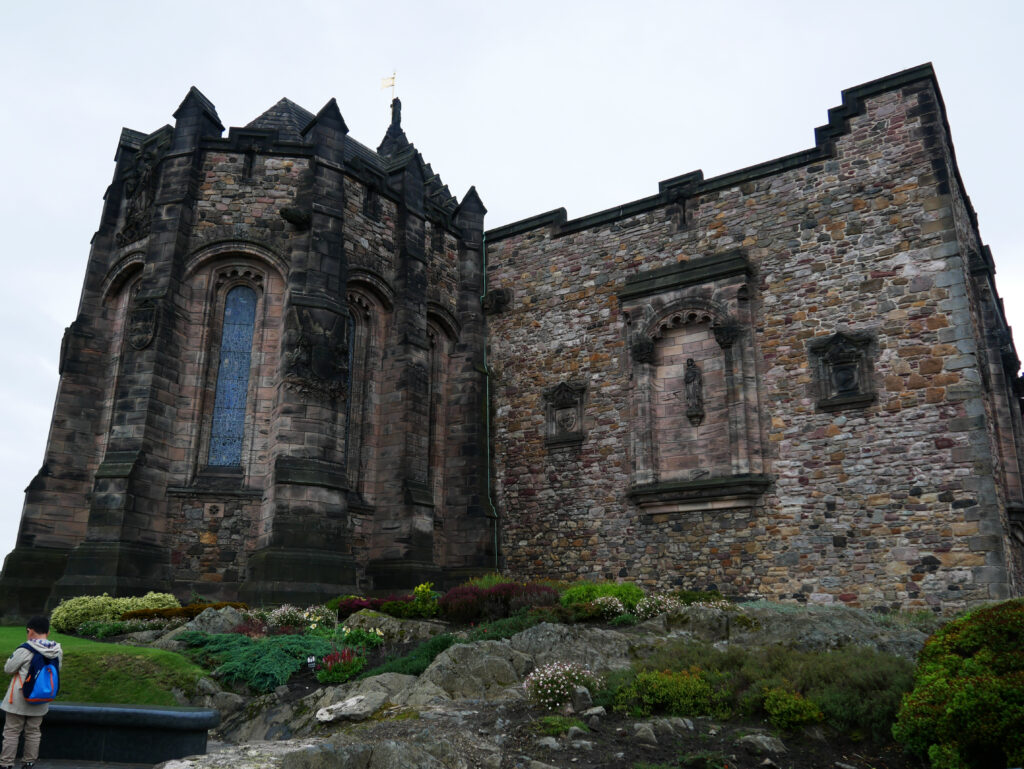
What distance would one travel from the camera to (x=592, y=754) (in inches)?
272

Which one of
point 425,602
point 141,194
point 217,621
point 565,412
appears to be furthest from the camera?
point 565,412

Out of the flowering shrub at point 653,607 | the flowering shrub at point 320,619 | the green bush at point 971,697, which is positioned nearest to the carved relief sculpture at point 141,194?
the flowering shrub at point 320,619

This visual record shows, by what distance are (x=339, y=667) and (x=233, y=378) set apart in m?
8.59

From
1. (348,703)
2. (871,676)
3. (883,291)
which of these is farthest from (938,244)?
(348,703)

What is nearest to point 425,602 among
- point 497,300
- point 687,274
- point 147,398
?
point 147,398

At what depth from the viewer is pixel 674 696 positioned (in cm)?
800

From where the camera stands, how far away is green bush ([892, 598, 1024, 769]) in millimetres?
5996

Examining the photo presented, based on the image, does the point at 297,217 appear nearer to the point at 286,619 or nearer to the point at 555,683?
the point at 286,619

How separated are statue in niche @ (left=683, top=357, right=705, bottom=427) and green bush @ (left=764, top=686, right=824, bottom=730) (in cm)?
959

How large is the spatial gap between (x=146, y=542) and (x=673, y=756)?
451 inches

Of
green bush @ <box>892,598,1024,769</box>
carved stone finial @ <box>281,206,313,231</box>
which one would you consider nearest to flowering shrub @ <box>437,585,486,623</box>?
green bush @ <box>892,598,1024,769</box>

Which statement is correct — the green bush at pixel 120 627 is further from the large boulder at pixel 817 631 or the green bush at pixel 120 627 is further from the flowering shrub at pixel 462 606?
the large boulder at pixel 817 631

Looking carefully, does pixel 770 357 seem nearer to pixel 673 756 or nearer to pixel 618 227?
pixel 618 227

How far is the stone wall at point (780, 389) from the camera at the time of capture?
14.2 meters
